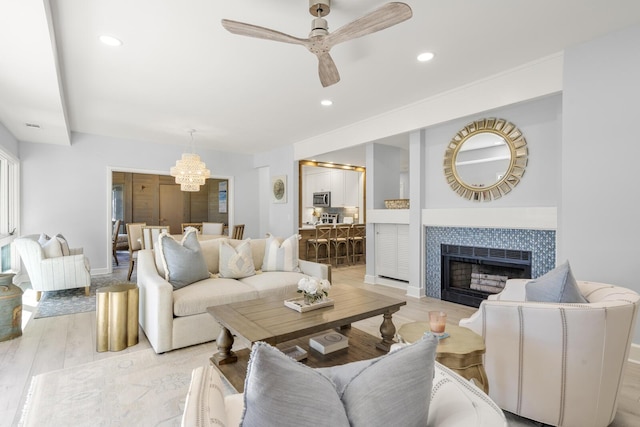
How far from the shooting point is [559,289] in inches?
66.6

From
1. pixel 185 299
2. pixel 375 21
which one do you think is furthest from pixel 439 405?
pixel 185 299

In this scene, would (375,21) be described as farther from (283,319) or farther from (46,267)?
(46,267)

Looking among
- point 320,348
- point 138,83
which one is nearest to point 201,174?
point 138,83

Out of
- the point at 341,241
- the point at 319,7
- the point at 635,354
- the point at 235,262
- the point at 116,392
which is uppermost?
the point at 319,7

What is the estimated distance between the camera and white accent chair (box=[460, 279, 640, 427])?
152 centimetres

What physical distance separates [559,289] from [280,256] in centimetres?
276

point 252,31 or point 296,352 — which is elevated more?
point 252,31

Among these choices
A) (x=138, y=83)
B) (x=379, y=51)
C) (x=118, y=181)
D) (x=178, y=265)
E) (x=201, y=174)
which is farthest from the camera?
(x=118, y=181)

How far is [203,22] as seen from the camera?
2.41 metres

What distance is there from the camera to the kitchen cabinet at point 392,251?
5.05m

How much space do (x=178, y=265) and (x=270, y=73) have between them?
210 centimetres

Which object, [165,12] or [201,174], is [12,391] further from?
[201,174]

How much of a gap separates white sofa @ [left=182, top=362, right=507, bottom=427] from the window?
220 inches

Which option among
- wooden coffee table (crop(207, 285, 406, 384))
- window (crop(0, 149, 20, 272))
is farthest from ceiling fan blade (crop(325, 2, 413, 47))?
window (crop(0, 149, 20, 272))
